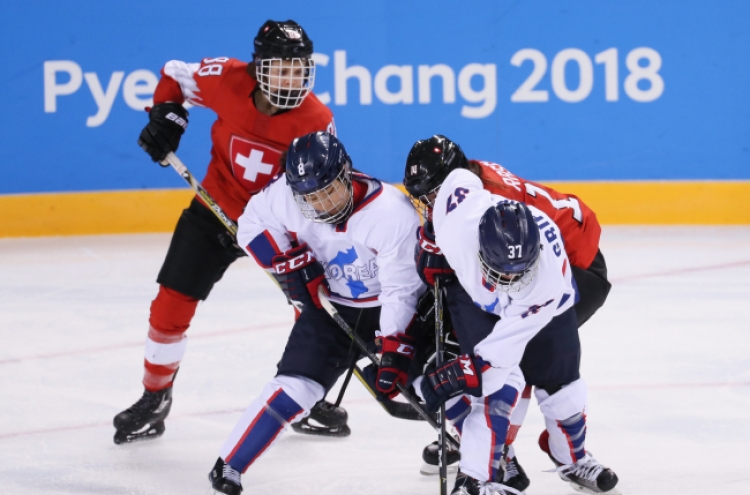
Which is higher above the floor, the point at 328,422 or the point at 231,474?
the point at 231,474

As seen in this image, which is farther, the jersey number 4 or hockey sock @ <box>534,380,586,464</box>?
hockey sock @ <box>534,380,586,464</box>

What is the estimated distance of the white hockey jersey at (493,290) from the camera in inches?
82.0

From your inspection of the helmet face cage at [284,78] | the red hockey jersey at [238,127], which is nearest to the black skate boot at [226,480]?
the red hockey jersey at [238,127]

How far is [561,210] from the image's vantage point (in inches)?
95.7

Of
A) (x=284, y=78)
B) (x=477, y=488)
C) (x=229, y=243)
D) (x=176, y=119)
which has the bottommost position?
(x=477, y=488)

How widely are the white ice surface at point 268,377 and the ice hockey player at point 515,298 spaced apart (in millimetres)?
109

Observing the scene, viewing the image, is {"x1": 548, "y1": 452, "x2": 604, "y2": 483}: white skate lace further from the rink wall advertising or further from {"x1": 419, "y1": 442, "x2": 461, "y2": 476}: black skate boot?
the rink wall advertising

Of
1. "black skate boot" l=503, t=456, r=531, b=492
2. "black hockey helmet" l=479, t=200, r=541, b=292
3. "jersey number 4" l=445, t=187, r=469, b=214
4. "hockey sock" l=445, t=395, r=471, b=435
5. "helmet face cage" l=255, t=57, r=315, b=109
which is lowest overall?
"black skate boot" l=503, t=456, r=531, b=492

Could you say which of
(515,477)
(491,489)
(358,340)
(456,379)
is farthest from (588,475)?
(358,340)

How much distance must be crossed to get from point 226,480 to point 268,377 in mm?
1109

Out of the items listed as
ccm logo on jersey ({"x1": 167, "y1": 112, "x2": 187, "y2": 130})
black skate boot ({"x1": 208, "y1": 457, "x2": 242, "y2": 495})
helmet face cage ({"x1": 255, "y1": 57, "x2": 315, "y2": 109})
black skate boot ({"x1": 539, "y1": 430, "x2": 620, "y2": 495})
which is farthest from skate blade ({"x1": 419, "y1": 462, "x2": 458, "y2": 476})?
ccm logo on jersey ({"x1": 167, "y1": 112, "x2": 187, "y2": 130})

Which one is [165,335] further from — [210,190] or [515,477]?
[515,477]

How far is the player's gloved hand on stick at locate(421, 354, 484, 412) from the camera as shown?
6.89 ft

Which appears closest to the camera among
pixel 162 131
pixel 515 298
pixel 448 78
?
pixel 515 298
